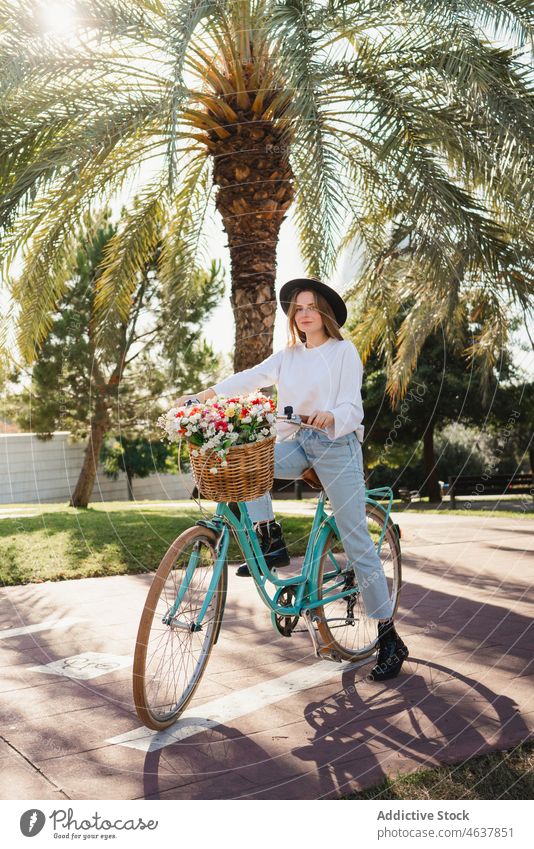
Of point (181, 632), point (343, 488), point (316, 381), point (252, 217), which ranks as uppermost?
point (252, 217)

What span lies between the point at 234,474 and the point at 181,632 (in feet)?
2.53

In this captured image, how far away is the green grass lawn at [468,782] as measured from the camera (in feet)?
8.59

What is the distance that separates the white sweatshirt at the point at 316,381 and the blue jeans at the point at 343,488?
0.09 m

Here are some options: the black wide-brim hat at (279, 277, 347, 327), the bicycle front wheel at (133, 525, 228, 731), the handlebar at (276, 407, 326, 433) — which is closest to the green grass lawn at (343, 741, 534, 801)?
the bicycle front wheel at (133, 525, 228, 731)

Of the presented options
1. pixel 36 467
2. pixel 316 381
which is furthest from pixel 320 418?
pixel 36 467

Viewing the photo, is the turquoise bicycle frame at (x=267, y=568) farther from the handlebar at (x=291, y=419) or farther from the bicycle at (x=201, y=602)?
the handlebar at (x=291, y=419)

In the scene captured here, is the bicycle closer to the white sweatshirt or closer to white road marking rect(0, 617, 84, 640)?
the white sweatshirt

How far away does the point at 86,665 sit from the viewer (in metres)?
4.10

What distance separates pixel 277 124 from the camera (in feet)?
20.5

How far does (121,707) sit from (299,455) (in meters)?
1.39

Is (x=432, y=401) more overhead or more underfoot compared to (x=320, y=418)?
more overhead

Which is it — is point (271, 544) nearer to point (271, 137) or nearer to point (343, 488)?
point (343, 488)

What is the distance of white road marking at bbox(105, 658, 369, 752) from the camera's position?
311 cm

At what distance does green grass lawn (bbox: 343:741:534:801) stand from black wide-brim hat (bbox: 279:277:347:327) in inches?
81.1
